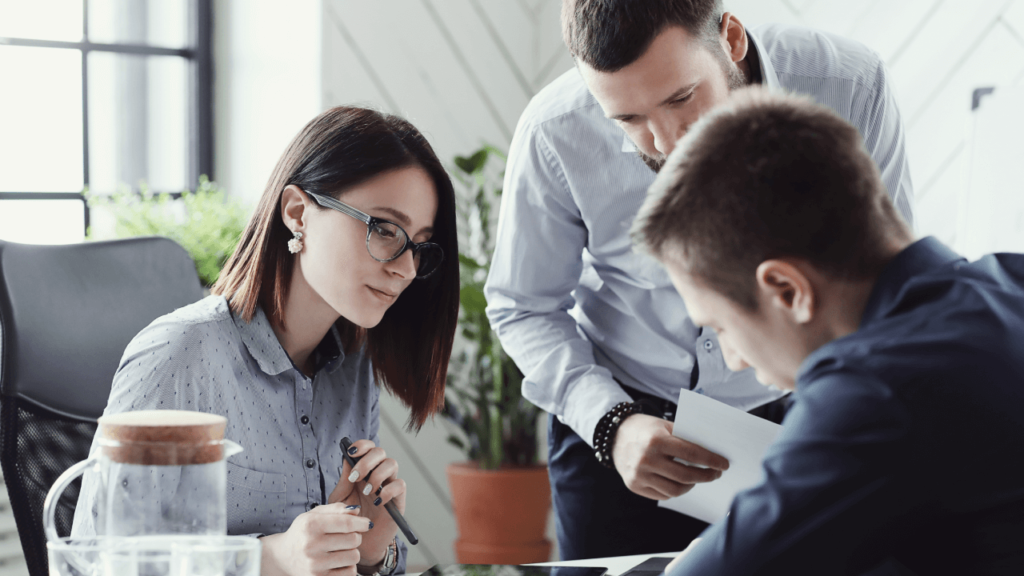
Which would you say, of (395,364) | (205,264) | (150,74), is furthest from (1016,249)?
(150,74)

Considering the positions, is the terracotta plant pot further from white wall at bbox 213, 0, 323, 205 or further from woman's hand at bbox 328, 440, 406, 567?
woman's hand at bbox 328, 440, 406, 567

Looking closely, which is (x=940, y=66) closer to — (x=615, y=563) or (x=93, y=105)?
(x=615, y=563)

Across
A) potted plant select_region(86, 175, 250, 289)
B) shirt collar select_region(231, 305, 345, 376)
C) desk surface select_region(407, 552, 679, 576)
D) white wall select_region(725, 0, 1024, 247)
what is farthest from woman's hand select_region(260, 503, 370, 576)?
white wall select_region(725, 0, 1024, 247)

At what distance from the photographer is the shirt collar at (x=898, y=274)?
77 centimetres

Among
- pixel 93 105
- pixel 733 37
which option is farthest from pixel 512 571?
pixel 93 105

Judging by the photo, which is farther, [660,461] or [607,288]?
[607,288]

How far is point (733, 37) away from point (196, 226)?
1.48m

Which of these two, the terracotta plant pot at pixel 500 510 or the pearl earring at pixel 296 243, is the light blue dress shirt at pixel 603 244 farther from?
the terracotta plant pot at pixel 500 510

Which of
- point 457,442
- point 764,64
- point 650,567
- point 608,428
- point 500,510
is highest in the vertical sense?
point 764,64

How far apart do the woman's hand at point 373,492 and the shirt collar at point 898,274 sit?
0.70m

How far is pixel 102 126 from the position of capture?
110 inches

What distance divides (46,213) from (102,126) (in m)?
0.31

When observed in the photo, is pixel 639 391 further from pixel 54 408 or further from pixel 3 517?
pixel 3 517

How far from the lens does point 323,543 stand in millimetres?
1084
